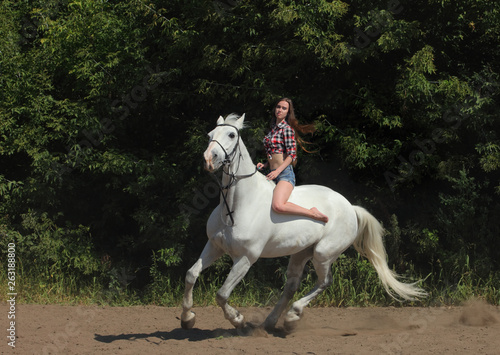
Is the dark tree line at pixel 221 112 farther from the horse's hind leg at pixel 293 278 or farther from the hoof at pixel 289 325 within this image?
the hoof at pixel 289 325

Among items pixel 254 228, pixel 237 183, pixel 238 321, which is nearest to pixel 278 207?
pixel 254 228

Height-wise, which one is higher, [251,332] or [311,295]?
[311,295]

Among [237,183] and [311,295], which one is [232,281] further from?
[311,295]

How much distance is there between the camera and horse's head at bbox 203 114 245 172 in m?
5.54

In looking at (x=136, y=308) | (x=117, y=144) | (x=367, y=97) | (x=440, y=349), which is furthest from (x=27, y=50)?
(x=440, y=349)

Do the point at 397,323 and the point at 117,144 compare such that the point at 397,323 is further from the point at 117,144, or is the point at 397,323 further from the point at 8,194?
the point at 8,194

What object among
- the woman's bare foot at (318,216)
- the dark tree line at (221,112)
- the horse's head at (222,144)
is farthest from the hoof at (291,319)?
the dark tree line at (221,112)

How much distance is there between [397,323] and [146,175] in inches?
189

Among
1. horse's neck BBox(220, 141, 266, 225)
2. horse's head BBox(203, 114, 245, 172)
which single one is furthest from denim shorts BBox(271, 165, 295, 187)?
horse's head BBox(203, 114, 245, 172)

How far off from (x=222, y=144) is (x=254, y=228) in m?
1.00

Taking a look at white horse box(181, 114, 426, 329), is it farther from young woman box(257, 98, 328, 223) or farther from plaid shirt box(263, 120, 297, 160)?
plaid shirt box(263, 120, 297, 160)

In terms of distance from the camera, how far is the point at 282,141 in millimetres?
6672

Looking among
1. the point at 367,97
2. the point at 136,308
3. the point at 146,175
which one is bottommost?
the point at 136,308

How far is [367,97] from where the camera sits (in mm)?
9555
